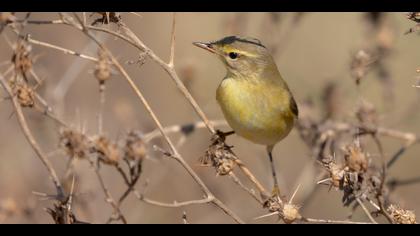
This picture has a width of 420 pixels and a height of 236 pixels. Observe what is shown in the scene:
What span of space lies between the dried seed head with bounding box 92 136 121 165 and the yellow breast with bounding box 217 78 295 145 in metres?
1.91

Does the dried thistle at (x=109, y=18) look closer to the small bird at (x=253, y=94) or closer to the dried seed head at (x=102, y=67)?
the dried seed head at (x=102, y=67)

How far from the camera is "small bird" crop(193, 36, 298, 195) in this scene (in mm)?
4219

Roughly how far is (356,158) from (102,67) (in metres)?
1.24

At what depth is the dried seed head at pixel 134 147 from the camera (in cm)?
231

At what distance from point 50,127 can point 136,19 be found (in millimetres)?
5701

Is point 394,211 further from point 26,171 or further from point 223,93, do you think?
point 26,171

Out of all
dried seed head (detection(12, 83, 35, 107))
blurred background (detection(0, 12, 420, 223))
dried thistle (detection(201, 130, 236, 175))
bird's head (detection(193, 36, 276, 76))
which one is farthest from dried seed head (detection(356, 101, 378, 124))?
bird's head (detection(193, 36, 276, 76))

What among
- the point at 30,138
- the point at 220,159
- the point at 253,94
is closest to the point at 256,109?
the point at 253,94

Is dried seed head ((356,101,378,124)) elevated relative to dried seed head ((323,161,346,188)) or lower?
elevated

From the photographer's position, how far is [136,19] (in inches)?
404

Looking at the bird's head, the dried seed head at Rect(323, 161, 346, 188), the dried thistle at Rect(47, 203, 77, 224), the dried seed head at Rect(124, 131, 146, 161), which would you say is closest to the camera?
the dried seed head at Rect(124, 131, 146, 161)

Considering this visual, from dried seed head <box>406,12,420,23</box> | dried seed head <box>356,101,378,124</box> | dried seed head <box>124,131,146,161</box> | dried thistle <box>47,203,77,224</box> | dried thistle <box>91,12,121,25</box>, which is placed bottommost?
dried thistle <box>47,203,77,224</box>

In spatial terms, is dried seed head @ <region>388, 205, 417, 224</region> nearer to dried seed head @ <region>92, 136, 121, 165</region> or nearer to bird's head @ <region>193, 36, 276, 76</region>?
dried seed head @ <region>92, 136, 121, 165</region>

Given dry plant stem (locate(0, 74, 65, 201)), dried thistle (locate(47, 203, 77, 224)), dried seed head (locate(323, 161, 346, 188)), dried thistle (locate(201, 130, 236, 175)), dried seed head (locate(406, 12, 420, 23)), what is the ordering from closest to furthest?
dry plant stem (locate(0, 74, 65, 201)) < dried thistle (locate(47, 203, 77, 224)) < dried seed head (locate(323, 161, 346, 188)) < dried seed head (locate(406, 12, 420, 23)) < dried thistle (locate(201, 130, 236, 175))
